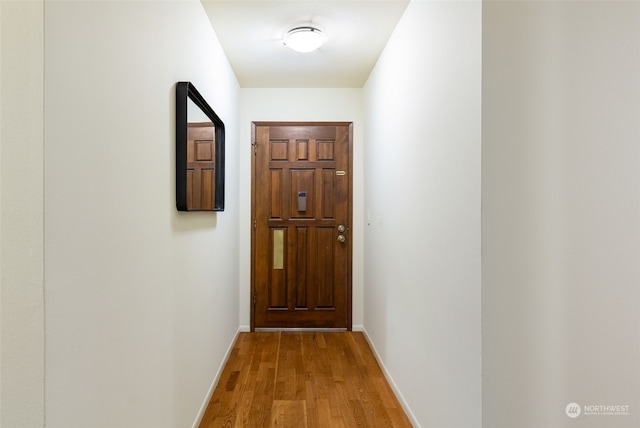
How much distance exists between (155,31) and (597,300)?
6.32 ft

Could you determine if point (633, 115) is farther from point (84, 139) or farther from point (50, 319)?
point (50, 319)

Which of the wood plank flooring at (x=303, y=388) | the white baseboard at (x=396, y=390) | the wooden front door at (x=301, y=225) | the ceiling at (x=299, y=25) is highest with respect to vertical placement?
the ceiling at (x=299, y=25)

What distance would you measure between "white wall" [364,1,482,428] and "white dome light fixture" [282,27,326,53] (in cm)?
52

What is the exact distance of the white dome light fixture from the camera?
2350 millimetres

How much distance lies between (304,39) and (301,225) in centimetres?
176

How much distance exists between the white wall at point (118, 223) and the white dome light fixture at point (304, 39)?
0.66 metres

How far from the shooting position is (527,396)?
122 centimetres

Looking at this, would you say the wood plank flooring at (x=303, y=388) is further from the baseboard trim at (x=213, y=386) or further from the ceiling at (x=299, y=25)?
the ceiling at (x=299, y=25)

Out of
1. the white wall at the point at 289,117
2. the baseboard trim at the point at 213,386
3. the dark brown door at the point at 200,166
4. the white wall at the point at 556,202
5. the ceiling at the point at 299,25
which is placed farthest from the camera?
the white wall at the point at 289,117

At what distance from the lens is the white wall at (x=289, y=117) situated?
3.54 metres

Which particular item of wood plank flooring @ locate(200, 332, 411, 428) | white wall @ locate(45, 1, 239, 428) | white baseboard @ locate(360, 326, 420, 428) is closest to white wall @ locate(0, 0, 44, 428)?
white wall @ locate(45, 1, 239, 428)

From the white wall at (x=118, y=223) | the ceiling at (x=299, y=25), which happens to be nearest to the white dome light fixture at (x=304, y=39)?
the ceiling at (x=299, y=25)

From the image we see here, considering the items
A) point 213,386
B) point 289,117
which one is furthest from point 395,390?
point 289,117

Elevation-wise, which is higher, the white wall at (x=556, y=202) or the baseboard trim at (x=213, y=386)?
the white wall at (x=556, y=202)
